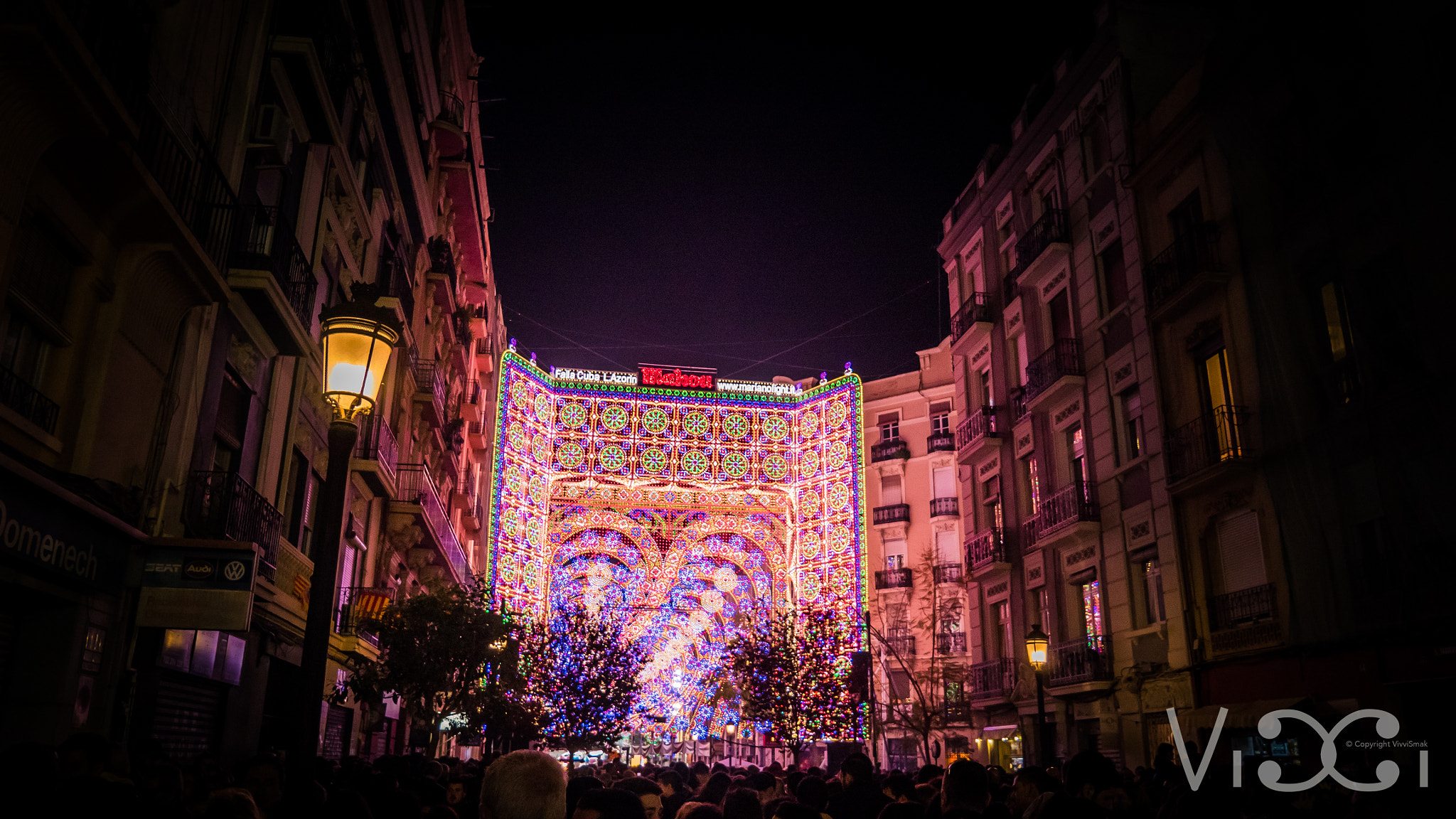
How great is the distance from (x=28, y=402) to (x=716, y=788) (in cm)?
784

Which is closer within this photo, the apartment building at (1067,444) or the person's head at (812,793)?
the person's head at (812,793)

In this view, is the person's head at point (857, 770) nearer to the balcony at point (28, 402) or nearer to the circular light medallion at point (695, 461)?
the balcony at point (28, 402)

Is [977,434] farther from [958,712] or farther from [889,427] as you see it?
[889,427]

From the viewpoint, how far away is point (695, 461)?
5412cm

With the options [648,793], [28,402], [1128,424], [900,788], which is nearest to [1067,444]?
[1128,424]

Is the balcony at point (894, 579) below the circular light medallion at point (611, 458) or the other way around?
below

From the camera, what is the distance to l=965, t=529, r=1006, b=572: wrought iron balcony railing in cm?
2895

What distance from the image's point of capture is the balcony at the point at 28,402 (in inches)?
380

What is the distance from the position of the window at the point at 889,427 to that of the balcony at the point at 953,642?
1128 centimetres

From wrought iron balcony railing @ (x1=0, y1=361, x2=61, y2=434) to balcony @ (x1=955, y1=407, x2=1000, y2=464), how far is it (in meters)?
24.1

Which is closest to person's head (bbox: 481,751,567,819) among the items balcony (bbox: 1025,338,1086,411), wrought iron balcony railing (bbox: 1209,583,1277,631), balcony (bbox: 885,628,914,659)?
wrought iron balcony railing (bbox: 1209,583,1277,631)

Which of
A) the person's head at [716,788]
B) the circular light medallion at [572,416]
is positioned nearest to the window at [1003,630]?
the person's head at [716,788]

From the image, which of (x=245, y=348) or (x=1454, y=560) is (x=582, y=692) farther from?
(x=1454, y=560)

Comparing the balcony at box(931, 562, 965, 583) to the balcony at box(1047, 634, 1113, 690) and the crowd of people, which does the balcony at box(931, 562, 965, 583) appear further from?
the crowd of people
